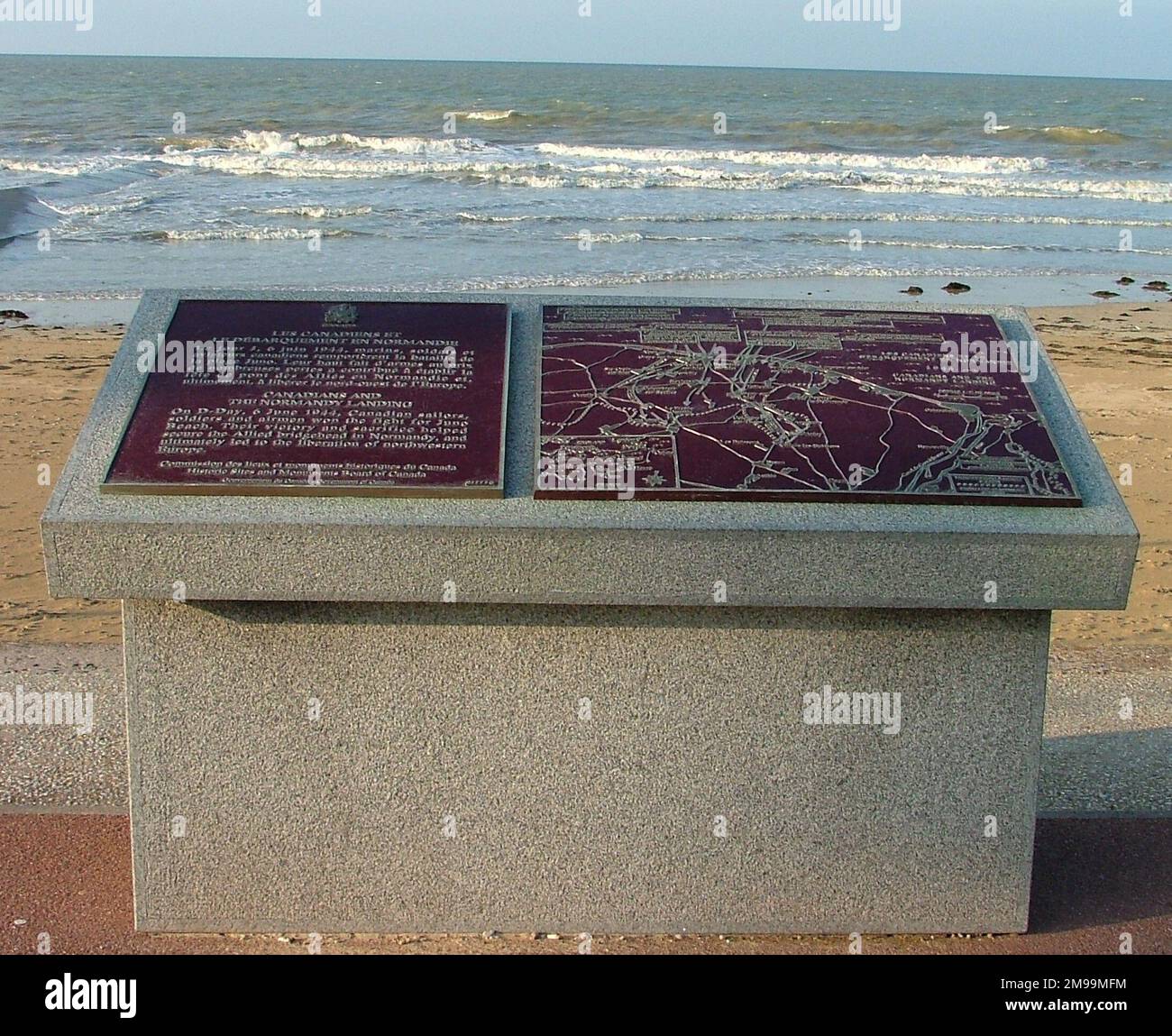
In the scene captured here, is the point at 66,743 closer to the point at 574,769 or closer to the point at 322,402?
the point at 322,402

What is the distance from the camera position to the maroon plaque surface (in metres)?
3.36

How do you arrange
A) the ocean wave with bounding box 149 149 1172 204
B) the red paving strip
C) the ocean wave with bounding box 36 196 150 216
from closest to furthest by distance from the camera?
the red paving strip, the ocean wave with bounding box 36 196 150 216, the ocean wave with bounding box 149 149 1172 204

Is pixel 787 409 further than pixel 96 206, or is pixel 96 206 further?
pixel 96 206

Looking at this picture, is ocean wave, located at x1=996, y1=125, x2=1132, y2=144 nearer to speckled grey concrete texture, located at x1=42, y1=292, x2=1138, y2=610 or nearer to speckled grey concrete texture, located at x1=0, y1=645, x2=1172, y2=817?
speckled grey concrete texture, located at x1=0, y1=645, x2=1172, y2=817

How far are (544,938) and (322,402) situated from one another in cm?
152

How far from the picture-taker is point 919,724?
3.51 meters

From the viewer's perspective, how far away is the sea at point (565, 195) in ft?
53.5

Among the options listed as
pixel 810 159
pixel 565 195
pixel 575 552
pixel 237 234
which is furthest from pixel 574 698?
pixel 810 159

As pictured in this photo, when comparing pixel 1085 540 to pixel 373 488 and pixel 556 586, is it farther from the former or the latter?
pixel 373 488

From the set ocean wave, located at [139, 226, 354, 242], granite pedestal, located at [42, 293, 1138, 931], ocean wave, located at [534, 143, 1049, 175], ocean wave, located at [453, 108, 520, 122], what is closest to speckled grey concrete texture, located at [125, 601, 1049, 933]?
granite pedestal, located at [42, 293, 1138, 931]

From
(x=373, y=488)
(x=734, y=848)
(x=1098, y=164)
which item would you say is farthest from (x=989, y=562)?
(x=1098, y=164)

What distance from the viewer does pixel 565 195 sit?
24250 mm

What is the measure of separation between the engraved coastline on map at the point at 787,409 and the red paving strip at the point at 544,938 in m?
1.19

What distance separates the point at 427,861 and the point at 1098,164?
1308 inches
